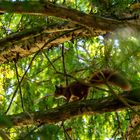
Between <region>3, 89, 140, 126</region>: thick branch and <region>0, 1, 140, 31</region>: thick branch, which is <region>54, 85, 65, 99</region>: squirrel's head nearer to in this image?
<region>3, 89, 140, 126</region>: thick branch

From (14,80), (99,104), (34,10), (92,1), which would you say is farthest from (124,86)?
(14,80)

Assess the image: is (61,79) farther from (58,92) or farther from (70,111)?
(70,111)

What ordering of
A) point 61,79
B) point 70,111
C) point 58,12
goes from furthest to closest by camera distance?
point 61,79, point 70,111, point 58,12

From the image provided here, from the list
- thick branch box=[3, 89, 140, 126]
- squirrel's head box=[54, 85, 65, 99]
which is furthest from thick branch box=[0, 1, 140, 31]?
squirrel's head box=[54, 85, 65, 99]

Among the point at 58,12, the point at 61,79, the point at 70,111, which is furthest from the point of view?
the point at 61,79

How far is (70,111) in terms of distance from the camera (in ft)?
8.76

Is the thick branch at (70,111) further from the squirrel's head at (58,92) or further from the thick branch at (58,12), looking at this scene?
the squirrel's head at (58,92)

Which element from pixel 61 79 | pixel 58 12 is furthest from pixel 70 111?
pixel 61 79

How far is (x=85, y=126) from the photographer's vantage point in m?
4.00

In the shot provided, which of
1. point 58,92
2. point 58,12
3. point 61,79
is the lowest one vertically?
point 58,92

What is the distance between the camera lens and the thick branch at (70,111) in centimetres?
261

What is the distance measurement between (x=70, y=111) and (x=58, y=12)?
0.82m

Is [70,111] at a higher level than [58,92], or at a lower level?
higher

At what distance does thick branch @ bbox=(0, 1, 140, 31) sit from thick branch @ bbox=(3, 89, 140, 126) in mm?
588
